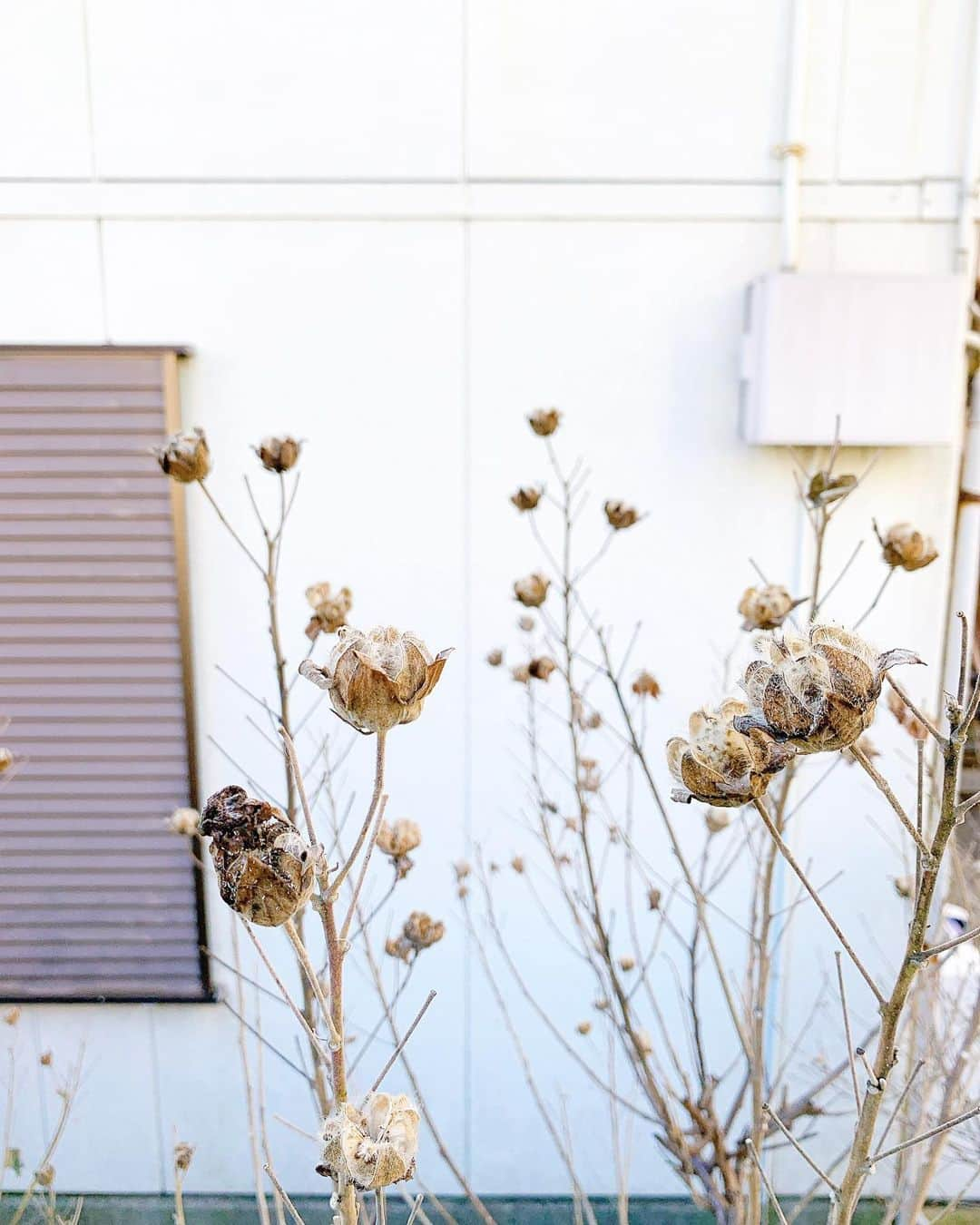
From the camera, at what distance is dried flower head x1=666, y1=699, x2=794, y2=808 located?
17.8 inches

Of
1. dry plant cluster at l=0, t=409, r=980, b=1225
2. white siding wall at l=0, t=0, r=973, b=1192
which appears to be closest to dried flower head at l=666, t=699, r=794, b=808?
dry plant cluster at l=0, t=409, r=980, b=1225

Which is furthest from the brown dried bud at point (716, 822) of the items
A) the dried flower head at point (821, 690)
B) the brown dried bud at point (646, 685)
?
the dried flower head at point (821, 690)

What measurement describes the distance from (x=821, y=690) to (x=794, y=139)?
155cm

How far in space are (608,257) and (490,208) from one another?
26cm

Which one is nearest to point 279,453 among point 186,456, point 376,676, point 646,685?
point 186,456

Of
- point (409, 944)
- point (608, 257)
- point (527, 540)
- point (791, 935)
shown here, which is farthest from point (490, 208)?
point (791, 935)

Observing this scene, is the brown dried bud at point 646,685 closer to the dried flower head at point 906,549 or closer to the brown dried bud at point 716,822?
the brown dried bud at point 716,822

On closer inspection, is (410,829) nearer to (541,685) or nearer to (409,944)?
(409,944)

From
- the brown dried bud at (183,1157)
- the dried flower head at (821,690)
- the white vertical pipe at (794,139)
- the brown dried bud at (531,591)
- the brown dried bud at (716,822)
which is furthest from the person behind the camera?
the white vertical pipe at (794,139)

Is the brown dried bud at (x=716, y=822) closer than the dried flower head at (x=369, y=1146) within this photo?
No

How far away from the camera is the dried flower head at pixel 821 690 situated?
0.42 meters

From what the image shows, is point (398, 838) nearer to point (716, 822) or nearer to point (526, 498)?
point (716, 822)

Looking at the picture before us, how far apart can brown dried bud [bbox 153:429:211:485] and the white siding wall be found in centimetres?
80

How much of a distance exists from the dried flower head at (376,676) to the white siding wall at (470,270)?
130cm
